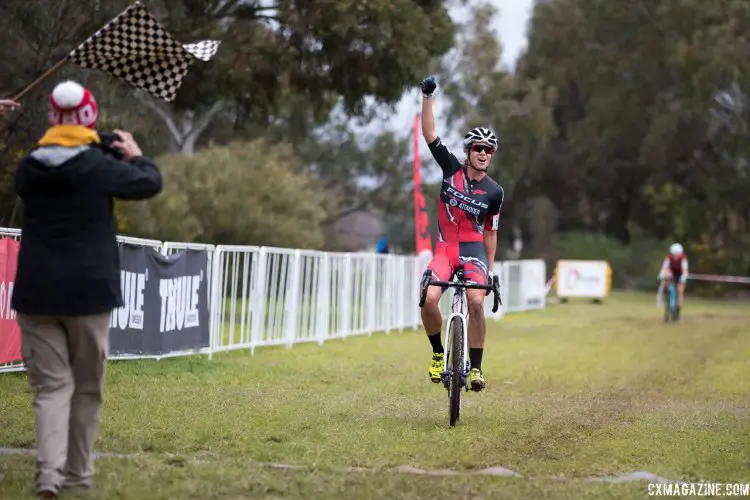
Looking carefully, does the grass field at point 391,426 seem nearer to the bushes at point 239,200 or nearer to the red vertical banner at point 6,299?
the red vertical banner at point 6,299

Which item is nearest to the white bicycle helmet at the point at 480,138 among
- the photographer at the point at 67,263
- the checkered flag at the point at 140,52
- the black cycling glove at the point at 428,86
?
the black cycling glove at the point at 428,86

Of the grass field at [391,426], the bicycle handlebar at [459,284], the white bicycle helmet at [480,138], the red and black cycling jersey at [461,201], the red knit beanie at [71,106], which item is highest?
the white bicycle helmet at [480,138]

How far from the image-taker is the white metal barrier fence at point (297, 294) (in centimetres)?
1622

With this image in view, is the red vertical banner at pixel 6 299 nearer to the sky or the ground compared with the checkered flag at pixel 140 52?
nearer to the ground

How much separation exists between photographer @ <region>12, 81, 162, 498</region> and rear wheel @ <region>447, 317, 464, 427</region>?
355 centimetres

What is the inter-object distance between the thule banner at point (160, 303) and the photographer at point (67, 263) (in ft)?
23.3

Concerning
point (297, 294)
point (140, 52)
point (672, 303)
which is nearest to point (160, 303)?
point (297, 294)

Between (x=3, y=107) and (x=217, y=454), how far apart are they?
247cm

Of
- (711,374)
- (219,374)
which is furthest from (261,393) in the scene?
(711,374)

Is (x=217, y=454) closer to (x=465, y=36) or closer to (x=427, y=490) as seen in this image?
(x=427, y=490)

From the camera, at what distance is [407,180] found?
6444cm

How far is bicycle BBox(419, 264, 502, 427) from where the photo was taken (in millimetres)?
9469

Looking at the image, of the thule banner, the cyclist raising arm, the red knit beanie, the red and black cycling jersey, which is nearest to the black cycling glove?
the cyclist raising arm

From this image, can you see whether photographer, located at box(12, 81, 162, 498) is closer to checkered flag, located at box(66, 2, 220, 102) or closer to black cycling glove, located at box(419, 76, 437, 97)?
checkered flag, located at box(66, 2, 220, 102)
